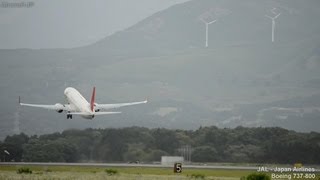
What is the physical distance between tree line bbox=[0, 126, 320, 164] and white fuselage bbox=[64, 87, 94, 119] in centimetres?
717

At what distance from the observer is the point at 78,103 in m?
132

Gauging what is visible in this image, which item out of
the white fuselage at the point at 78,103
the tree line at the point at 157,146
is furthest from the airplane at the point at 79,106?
the tree line at the point at 157,146

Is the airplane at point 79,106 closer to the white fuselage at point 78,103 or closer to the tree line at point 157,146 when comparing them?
the white fuselage at point 78,103

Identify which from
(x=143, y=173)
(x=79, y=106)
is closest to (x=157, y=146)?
(x=79, y=106)

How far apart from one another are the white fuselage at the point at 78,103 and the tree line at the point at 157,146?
282 inches

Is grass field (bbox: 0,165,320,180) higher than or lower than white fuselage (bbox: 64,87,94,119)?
lower

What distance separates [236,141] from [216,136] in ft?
18.4

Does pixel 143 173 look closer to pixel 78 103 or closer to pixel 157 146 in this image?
pixel 78 103

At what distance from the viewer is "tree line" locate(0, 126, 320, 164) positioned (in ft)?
433

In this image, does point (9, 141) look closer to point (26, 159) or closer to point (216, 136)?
point (26, 159)

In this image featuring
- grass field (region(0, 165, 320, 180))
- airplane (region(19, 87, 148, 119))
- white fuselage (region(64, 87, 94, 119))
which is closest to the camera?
grass field (region(0, 165, 320, 180))

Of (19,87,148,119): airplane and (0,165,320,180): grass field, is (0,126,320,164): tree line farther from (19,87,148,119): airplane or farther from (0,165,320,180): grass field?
(0,165,320,180): grass field

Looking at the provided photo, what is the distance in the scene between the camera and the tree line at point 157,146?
132m

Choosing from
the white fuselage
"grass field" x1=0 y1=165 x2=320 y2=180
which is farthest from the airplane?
"grass field" x1=0 y1=165 x2=320 y2=180
